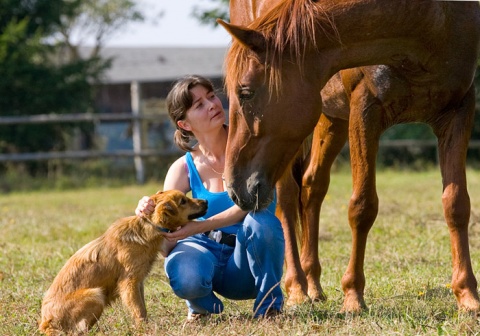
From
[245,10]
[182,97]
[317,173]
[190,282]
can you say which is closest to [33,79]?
[245,10]

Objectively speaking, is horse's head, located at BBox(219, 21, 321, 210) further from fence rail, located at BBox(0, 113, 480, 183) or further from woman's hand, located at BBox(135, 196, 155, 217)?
fence rail, located at BBox(0, 113, 480, 183)

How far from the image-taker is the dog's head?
14.3ft

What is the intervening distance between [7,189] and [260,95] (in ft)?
43.6

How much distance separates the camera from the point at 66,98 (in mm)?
19438

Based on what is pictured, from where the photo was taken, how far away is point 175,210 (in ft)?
14.2

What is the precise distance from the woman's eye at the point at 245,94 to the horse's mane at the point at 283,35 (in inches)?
1.6

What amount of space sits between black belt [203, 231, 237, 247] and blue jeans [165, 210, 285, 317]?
10 cm

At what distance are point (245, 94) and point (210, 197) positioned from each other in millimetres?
834

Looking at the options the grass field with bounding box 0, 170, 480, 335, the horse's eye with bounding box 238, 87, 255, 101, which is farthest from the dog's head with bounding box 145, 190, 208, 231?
the horse's eye with bounding box 238, 87, 255, 101

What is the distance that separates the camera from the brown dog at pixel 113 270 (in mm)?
4109

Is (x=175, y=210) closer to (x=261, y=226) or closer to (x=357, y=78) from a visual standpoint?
(x=261, y=226)

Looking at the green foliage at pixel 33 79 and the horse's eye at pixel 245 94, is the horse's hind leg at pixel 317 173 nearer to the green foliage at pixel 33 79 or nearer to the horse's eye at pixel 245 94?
the horse's eye at pixel 245 94

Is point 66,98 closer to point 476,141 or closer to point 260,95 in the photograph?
point 476,141

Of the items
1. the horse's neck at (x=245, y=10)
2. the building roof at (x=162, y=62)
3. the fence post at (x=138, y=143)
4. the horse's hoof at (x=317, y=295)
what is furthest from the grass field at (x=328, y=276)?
the building roof at (x=162, y=62)
